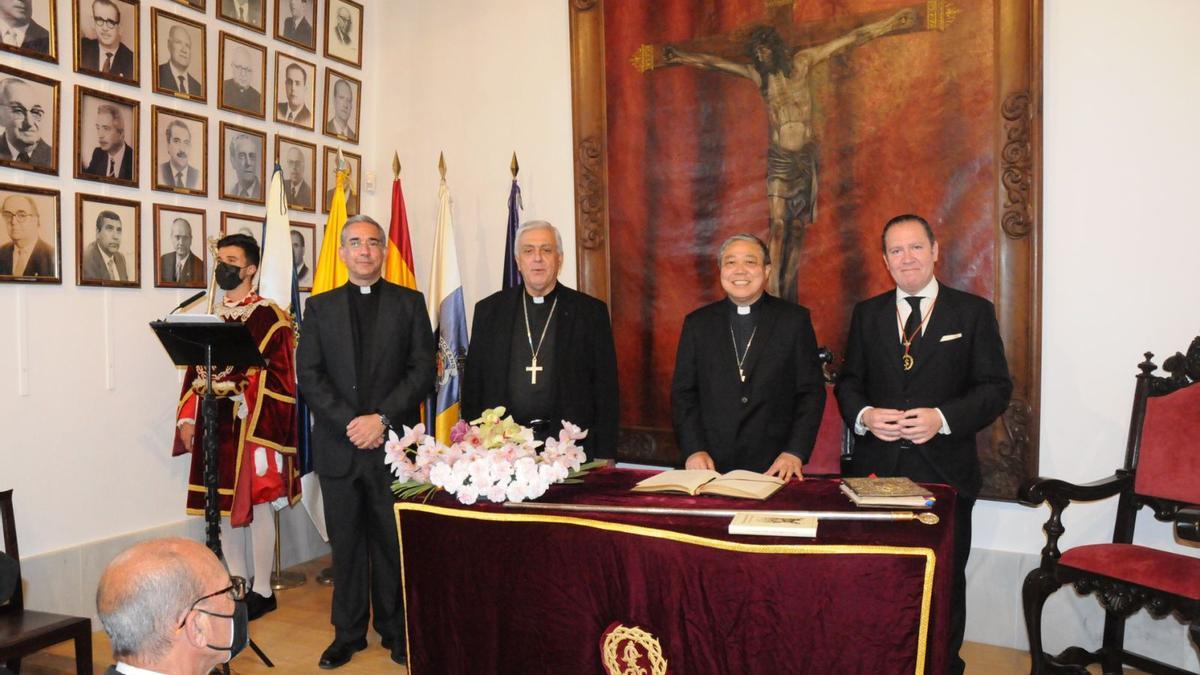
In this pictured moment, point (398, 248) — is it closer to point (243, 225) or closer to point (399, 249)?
point (399, 249)

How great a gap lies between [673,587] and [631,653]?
263 mm

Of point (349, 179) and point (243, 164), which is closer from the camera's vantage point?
point (243, 164)

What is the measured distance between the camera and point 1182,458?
11.4ft

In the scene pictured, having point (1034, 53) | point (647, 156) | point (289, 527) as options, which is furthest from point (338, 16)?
point (1034, 53)

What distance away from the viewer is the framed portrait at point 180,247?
493 centimetres

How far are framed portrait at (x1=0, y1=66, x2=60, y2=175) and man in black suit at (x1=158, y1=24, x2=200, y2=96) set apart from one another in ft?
2.25

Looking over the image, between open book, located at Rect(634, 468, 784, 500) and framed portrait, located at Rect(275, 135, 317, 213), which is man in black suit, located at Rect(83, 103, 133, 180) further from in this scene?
open book, located at Rect(634, 468, 784, 500)

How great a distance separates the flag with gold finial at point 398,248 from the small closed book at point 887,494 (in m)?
3.78

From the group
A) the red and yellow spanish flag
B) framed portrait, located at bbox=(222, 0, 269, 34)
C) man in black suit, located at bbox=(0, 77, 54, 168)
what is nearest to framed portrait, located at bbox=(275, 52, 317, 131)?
framed portrait, located at bbox=(222, 0, 269, 34)

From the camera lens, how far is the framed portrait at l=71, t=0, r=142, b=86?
4461 millimetres

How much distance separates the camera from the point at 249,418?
488cm

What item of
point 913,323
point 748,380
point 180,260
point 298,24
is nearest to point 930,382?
point 913,323

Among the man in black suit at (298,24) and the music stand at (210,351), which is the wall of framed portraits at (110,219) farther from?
the music stand at (210,351)

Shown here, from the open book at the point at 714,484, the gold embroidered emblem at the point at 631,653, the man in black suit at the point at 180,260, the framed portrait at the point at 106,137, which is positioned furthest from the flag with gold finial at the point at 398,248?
the gold embroidered emblem at the point at 631,653
